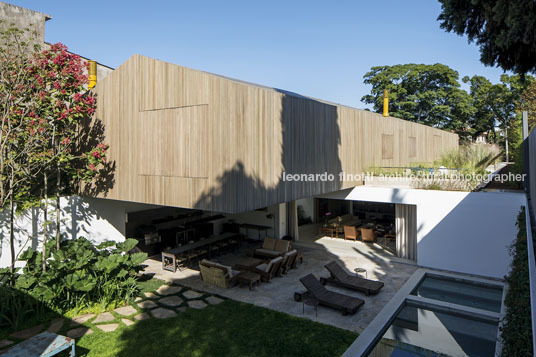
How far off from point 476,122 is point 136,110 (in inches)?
1730

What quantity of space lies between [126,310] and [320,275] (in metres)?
5.58

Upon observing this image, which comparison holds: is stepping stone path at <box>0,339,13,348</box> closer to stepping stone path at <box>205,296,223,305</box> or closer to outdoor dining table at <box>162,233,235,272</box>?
stepping stone path at <box>205,296,223,305</box>

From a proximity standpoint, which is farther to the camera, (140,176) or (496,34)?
(140,176)

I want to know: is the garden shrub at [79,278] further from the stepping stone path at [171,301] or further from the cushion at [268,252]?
the cushion at [268,252]

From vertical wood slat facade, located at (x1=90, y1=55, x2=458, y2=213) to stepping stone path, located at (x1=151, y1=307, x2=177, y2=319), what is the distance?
8.36 feet

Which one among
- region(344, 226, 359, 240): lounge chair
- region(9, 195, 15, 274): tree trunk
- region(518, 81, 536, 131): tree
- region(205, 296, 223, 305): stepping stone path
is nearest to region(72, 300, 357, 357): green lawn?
region(205, 296, 223, 305): stepping stone path

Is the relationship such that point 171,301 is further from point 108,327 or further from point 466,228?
point 466,228

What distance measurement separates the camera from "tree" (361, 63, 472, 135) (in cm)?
3731

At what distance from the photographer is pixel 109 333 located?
23.5 feet

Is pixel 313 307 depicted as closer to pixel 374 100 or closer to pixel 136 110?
pixel 136 110

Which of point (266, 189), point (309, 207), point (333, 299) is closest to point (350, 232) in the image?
point (309, 207)

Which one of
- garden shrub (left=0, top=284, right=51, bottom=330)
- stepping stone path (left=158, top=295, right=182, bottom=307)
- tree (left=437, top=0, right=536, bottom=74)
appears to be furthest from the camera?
stepping stone path (left=158, top=295, right=182, bottom=307)

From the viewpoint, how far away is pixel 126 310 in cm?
829

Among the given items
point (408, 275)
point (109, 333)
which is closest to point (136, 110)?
point (109, 333)
